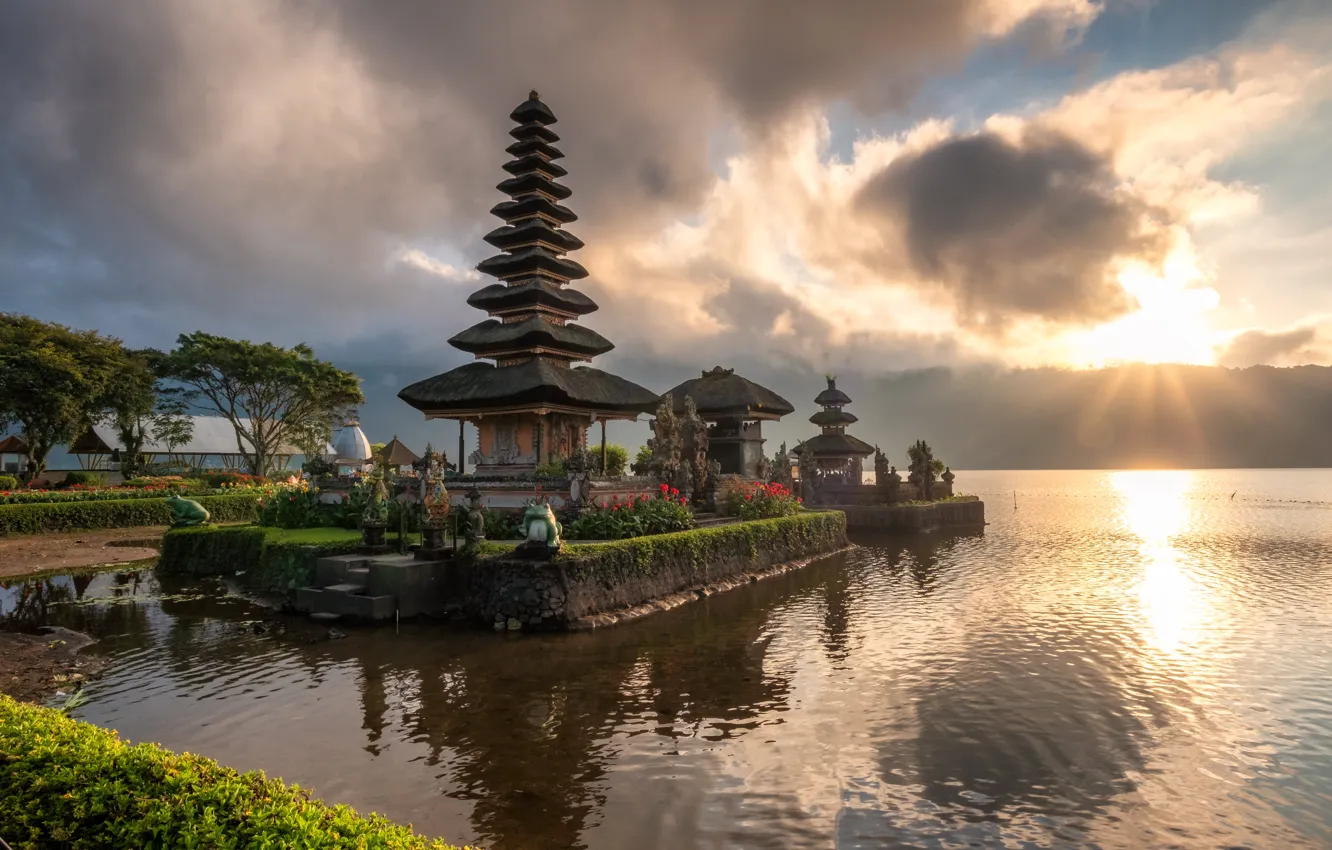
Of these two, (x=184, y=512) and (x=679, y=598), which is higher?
(x=184, y=512)

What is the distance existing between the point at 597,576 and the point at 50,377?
36.7m

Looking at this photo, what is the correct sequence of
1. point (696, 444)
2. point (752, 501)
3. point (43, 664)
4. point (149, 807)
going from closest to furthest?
point (149, 807), point (43, 664), point (752, 501), point (696, 444)

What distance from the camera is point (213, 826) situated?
4.41 m

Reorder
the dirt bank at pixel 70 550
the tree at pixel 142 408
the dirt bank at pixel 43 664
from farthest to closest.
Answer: the tree at pixel 142 408
the dirt bank at pixel 70 550
the dirt bank at pixel 43 664

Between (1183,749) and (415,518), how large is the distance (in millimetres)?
20321

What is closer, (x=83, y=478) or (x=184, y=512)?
(x=184, y=512)

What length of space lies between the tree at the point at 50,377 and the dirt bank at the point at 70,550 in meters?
9.88

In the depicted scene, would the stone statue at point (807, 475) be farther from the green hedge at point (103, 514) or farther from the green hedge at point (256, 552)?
the green hedge at point (103, 514)

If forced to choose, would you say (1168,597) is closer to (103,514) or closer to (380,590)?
(380,590)

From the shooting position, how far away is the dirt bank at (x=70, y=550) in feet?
77.3

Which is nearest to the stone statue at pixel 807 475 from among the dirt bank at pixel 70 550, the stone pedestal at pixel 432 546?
the stone pedestal at pixel 432 546

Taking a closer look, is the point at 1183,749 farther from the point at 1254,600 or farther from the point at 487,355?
the point at 487,355

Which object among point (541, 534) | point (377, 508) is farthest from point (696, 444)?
point (541, 534)

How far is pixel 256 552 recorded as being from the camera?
23.0m
